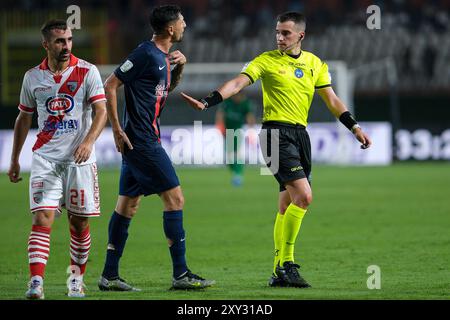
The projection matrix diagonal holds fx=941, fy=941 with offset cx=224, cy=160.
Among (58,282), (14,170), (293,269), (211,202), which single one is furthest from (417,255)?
(211,202)

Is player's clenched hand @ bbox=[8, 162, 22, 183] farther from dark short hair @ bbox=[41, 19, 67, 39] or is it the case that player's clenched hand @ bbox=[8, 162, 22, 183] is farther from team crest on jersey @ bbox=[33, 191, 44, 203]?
dark short hair @ bbox=[41, 19, 67, 39]

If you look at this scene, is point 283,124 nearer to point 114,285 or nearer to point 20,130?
point 114,285

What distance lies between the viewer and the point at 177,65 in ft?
25.0

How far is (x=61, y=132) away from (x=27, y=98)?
361 mm

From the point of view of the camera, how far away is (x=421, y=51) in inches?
1229

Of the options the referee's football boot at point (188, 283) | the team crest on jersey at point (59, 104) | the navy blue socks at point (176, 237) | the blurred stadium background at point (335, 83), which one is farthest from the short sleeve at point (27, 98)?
the blurred stadium background at point (335, 83)

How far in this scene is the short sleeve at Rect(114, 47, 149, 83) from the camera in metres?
7.28

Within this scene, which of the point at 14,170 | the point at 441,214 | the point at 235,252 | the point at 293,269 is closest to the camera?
the point at 14,170

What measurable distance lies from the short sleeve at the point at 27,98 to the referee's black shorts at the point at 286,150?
78.1 inches

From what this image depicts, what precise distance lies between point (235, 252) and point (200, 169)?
1747 centimetres

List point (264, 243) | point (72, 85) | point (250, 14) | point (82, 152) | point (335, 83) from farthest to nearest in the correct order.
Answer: point (250, 14) < point (335, 83) < point (264, 243) < point (72, 85) < point (82, 152)

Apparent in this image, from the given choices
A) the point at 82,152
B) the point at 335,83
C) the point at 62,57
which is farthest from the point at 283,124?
the point at 335,83

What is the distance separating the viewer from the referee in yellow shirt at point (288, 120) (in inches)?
305
